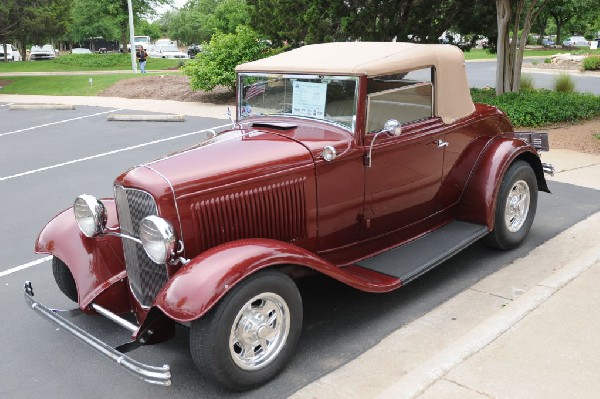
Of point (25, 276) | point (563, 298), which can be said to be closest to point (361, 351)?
point (563, 298)

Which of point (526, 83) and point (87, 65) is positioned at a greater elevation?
point (87, 65)

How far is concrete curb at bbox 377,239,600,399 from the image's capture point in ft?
10.5

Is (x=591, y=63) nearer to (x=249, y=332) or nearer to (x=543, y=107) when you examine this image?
(x=543, y=107)

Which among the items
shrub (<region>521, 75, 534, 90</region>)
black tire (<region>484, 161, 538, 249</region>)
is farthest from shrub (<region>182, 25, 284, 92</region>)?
black tire (<region>484, 161, 538, 249</region>)

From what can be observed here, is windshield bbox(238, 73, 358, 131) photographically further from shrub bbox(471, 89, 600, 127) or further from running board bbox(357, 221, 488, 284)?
shrub bbox(471, 89, 600, 127)

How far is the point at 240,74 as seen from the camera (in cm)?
490

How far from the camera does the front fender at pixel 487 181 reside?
5.02 metres

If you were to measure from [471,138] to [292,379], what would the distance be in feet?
9.62

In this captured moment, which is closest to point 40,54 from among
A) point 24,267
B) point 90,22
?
point 90,22

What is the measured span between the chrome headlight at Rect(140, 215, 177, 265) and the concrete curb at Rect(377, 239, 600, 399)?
4.79ft

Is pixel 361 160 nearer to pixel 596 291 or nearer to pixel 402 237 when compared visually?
pixel 402 237

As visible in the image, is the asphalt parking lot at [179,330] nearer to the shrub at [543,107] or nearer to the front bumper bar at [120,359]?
the front bumper bar at [120,359]

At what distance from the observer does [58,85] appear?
2392 cm

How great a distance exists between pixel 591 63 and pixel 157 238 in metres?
29.5
